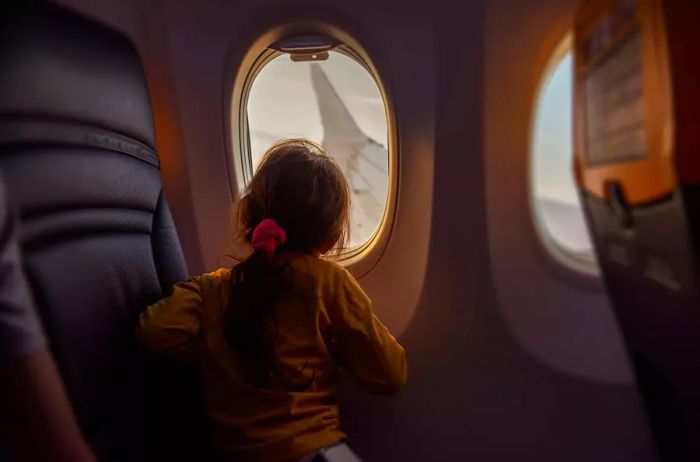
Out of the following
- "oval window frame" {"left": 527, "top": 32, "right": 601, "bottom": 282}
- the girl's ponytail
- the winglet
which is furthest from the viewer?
the winglet

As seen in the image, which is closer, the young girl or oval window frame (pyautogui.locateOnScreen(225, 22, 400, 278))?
the young girl

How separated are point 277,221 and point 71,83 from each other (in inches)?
18.9

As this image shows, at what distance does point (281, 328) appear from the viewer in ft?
4.28

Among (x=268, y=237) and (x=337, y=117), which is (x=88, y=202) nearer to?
(x=268, y=237)

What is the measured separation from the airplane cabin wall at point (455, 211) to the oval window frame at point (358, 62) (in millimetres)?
31

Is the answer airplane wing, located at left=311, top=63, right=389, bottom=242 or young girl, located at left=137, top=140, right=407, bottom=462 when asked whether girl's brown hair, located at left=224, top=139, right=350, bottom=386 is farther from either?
airplane wing, located at left=311, top=63, right=389, bottom=242

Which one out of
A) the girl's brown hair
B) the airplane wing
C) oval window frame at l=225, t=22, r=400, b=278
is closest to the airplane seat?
the girl's brown hair

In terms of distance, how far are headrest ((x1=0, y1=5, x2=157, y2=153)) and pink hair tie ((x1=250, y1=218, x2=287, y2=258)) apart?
1.19 ft

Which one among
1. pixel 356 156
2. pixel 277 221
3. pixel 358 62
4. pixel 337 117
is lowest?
pixel 277 221

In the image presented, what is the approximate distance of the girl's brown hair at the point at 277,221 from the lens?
1.27m

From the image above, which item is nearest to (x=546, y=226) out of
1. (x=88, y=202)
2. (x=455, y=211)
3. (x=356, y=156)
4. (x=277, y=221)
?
(x=455, y=211)

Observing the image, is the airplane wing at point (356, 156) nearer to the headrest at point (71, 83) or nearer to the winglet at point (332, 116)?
the winglet at point (332, 116)

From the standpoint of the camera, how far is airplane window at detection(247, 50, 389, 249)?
1.84 m

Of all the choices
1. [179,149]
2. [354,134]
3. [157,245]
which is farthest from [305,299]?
[354,134]
